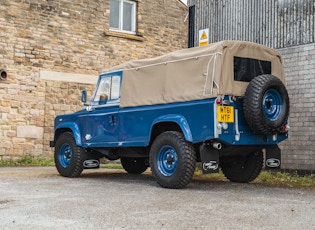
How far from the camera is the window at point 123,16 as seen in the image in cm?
1833

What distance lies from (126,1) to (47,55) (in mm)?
3804

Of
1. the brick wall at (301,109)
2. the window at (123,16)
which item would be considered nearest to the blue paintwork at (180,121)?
the brick wall at (301,109)

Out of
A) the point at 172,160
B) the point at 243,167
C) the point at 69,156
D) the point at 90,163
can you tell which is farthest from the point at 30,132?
the point at 172,160

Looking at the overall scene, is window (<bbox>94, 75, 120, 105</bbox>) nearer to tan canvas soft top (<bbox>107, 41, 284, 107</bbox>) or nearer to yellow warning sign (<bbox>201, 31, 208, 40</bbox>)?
tan canvas soft top (<bbox>107, 41, 284, 107</bbox>)

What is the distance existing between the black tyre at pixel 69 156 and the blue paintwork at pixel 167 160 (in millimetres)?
2235

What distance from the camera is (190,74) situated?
9039mm

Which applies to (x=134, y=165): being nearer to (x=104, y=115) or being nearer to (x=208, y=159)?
(x=104, y=115)

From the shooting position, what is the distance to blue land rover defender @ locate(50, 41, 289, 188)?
334 inches

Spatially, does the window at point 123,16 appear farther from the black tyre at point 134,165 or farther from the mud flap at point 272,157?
the mud flap at point 272,157

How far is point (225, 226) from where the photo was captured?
5387 millimetres

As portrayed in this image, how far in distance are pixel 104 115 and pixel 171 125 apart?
1.70 metres

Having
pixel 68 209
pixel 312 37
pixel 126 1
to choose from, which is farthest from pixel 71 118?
pixel 126 1

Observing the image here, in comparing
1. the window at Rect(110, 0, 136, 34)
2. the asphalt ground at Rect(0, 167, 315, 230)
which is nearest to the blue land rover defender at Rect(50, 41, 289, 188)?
the asphalt ground at Rect(0, 167, 315, 230)

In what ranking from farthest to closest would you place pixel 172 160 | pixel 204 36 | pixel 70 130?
pixel 204 36 < pixel 70 130 < pixel 172 160
